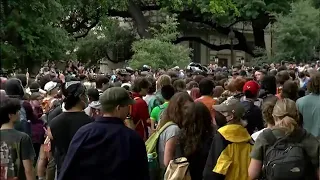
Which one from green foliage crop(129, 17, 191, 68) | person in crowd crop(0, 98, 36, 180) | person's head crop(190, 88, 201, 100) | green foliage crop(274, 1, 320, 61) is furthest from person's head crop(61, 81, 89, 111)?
green foliage crop(274, 1, 320, 61)

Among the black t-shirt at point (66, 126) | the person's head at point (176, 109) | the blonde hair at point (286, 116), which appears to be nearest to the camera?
the blonde hair at point (286, 116)

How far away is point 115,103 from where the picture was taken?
5.07 meters

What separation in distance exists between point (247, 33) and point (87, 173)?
5349 centimetres

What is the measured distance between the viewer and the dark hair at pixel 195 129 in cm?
636

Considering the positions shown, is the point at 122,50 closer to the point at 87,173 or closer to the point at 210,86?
the point at 210,86

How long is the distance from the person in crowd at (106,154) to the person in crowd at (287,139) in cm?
115

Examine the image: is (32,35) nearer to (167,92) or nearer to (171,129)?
(167,92)

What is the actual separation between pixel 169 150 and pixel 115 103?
5.42 ft

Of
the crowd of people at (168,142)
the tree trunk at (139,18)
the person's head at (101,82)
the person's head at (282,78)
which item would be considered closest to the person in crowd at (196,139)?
the crowd of people at (168,142)

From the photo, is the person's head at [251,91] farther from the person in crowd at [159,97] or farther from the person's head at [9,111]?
the person's head at [9,111]

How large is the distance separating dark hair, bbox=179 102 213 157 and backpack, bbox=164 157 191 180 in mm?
141

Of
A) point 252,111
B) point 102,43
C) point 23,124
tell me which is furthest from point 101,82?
point 102,43

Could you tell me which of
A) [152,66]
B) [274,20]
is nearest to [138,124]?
[152,66]

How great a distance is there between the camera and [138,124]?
366 inches
